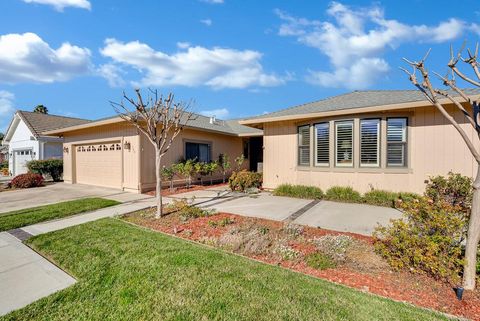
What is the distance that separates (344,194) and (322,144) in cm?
207

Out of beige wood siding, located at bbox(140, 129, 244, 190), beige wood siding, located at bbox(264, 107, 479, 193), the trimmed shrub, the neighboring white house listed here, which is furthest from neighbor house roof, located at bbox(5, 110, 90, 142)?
beige wood siding, located at bbox(264, 107, 479, 193)

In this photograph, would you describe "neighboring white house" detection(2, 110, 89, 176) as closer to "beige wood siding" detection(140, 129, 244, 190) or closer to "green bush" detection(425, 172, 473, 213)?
"beige wood siding" detection(140, 129, 244, 190)

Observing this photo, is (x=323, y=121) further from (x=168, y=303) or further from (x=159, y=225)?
(x=168, y=303)

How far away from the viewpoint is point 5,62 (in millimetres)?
16484

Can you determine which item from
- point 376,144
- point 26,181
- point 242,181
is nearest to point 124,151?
point 242,181

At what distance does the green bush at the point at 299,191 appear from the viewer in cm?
914

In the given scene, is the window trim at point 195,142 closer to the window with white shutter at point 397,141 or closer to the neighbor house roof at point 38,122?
the window with white shutter at point 397,141

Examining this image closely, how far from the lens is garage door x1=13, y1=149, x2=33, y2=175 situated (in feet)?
64.4

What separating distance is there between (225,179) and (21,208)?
33.8 feet

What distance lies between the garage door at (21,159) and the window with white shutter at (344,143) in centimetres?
2288

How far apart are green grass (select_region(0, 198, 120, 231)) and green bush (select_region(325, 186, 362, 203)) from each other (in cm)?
771

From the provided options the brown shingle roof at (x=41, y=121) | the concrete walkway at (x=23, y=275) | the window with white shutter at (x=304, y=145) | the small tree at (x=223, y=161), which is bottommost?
the concrete walkway at (x=23, y=275)

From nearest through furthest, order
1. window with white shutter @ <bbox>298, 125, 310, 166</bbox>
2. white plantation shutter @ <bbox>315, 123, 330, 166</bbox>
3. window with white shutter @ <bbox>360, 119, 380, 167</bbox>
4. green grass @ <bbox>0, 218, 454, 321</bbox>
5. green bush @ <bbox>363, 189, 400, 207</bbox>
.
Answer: green grass @ <bbox>0, 218, 454, 321</bbox> < green bush @ <bbox>363, 189, 400, 207</bbox> < window with white shutter @ <bbox>360, 119, 380, 167</bbox> < white plantation shutter @ <bbox>315, 123, 330, 166</bbox> < window with white shutter @ <bbox>298, 125, 310, 166</bbox>

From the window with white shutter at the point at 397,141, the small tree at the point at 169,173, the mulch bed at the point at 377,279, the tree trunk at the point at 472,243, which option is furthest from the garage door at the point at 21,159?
the tree trunk at the point at 472,243
